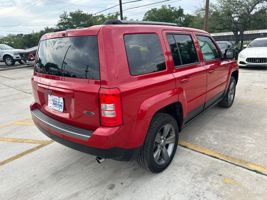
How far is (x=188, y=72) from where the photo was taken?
3.18 meters

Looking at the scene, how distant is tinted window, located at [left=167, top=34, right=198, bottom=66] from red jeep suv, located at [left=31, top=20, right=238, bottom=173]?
0.6 inches

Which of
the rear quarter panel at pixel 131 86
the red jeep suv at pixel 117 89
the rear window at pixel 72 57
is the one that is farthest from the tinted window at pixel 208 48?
the rear window at pixel 72 57

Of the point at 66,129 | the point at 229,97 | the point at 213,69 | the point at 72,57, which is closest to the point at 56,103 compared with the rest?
the point at 66,129

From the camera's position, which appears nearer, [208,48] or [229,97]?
[208,48]

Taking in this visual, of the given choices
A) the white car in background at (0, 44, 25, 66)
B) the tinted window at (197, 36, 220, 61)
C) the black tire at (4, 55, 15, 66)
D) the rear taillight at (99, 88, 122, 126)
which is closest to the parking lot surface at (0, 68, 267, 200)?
the rear taillight at (99, 88, 122, 126)

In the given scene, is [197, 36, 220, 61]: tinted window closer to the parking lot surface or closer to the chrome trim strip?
the parking lot surface

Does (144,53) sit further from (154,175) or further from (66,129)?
(154,175)

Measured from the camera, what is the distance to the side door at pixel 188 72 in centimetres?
299

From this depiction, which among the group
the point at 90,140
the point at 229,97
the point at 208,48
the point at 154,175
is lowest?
the point at 154,175

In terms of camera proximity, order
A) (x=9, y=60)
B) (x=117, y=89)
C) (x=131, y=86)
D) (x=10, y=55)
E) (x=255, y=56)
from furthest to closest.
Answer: (x=9, y=60) < (x=10, y=55) < (x=255, y=56) < (x=131, y=86) < (x=117, y=89)

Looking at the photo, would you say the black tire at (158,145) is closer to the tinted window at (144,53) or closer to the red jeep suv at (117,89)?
the red jeep suv at (117,89)

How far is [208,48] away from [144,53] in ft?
6.67

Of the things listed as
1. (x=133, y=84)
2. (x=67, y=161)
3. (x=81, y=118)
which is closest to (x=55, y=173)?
(x=67, y=161)

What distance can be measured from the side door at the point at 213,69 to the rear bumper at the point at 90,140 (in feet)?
7.12
